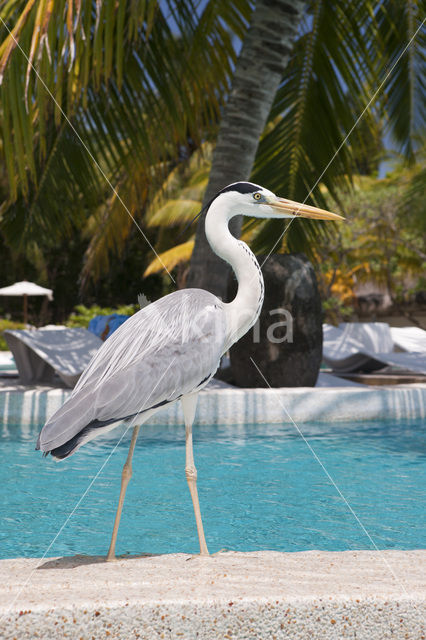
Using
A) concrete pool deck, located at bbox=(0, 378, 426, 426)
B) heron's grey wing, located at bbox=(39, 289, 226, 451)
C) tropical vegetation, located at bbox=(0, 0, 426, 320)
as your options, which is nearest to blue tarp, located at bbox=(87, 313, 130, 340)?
tropical vegetation, located at bbox=(0, 0, 426, 320)

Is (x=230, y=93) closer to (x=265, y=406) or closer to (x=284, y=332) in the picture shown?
(x=284, y=332)

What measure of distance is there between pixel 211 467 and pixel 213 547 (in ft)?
6.42

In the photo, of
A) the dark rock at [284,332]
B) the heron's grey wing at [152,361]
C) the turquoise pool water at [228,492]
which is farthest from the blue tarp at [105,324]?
the heron's grey wing at [152,361]

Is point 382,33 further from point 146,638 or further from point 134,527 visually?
point 146,638

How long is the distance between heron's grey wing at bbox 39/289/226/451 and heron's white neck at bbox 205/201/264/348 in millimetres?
62

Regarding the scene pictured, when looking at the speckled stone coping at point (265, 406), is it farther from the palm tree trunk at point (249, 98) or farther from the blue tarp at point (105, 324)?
the blue tarp at point (105, 324)

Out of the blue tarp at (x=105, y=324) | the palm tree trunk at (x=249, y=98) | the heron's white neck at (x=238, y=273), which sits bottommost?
the blue tarp at (x=105, y=324)

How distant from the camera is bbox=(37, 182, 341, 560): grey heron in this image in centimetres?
251

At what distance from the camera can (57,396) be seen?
7414 millimetres

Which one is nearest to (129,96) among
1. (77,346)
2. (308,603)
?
(77,346)

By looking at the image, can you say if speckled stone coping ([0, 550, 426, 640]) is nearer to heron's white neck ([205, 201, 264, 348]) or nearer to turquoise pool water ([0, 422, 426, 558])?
heron's white neck ([205, 201, 264, 348])

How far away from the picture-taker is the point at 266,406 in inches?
297

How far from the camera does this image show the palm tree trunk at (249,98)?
8273 mm

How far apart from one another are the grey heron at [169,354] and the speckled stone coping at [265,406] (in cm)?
447
